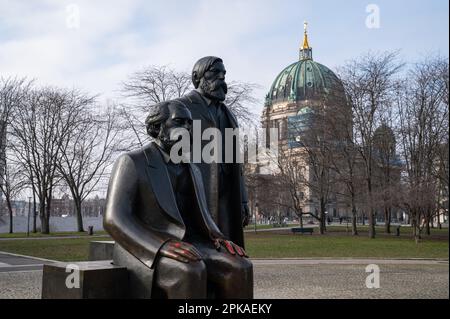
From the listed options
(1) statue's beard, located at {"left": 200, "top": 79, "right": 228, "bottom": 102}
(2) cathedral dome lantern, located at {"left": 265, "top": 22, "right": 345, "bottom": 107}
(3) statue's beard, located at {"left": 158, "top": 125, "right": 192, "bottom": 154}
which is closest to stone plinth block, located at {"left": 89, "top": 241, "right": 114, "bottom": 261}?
(3) statue's beard, located at {"left": 158, "top": 125, "right": 192, "bottom": 154}

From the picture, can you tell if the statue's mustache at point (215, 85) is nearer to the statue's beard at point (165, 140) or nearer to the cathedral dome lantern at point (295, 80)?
the statue's beard at point (165, 140)

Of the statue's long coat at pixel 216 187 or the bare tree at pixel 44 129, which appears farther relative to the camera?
the bare tree at pixel 44 129

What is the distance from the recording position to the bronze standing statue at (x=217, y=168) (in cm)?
482

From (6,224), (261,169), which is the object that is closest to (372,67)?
(261,169)

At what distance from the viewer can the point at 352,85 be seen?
96.8 ft

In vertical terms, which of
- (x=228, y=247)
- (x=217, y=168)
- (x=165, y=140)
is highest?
(x=165, y=140)

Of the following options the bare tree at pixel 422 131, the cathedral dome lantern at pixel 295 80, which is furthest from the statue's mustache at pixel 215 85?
the cathedral dome lantern at pixel 295 80

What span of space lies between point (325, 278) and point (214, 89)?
742 centimetres

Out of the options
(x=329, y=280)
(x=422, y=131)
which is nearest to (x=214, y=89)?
(x=329, y=280)

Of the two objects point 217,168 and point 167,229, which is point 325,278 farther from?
point 167,229

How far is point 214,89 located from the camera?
5004 mm

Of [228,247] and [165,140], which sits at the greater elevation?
[165,140]

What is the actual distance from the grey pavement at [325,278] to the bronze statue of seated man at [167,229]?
445 cm
